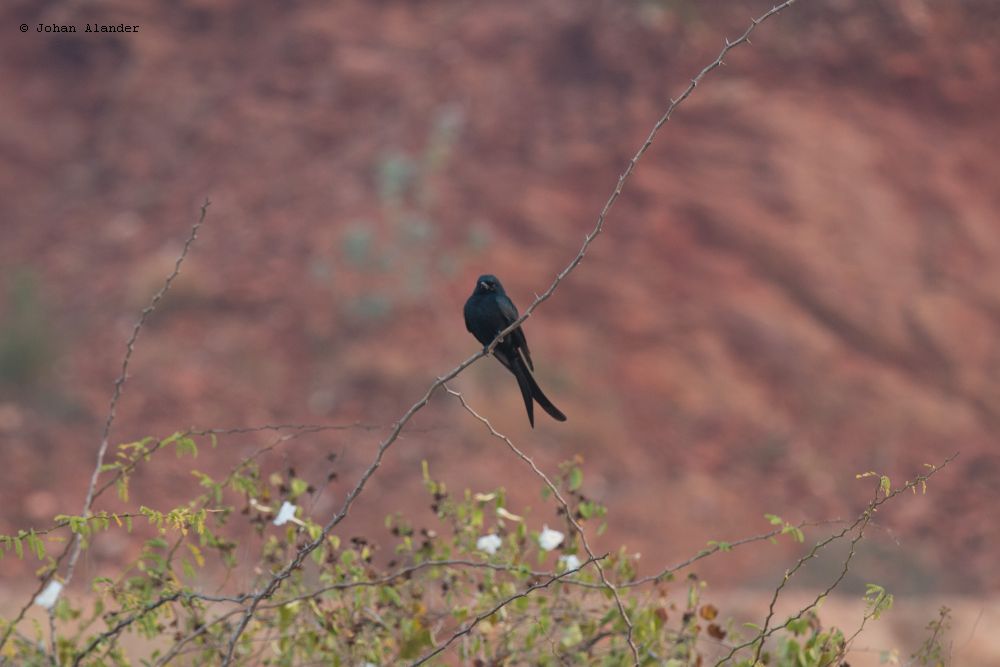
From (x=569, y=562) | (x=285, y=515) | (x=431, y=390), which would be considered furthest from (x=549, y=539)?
(x=431, y=390)

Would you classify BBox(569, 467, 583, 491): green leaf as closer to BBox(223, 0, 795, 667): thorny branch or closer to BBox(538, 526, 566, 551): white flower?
BBox(538, 526, 566, 551): white flower

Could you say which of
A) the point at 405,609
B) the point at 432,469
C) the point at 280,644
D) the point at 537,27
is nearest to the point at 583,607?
the point at 405,609

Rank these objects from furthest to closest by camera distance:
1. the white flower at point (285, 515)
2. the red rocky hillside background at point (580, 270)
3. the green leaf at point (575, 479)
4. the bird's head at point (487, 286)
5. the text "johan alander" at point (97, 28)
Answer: the text "johan alander" at point (97, 28) < the red rocky hillside background at point (580, 270) < the bird's head at point (487, 286) < the green leaf at point (575, 479) < the white flower at point (285, 515)

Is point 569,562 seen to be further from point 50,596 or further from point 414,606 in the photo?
point 50,596

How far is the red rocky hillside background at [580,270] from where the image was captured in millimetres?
12102

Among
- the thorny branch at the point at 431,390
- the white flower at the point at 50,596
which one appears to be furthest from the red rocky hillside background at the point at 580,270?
the thorny branch at the point at 431,390

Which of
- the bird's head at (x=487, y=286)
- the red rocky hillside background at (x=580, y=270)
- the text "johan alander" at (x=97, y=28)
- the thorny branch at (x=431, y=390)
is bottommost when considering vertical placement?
the thorny branch at (x=431, y=390)

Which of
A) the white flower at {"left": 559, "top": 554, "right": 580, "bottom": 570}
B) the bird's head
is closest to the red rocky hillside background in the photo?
the bird's head

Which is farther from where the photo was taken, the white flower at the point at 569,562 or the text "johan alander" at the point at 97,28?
the text "johan alander" at the point at 97,28

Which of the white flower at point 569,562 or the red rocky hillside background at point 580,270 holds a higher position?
the red rocky hillside background at point 580,270

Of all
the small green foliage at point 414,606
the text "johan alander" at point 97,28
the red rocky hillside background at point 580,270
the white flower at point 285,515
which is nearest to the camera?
the white flower at point 285,515

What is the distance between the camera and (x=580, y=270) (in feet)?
43.2

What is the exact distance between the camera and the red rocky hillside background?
39.7ft

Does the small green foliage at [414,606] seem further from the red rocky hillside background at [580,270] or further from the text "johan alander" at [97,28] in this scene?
the text "johan alander" at [97,28]
